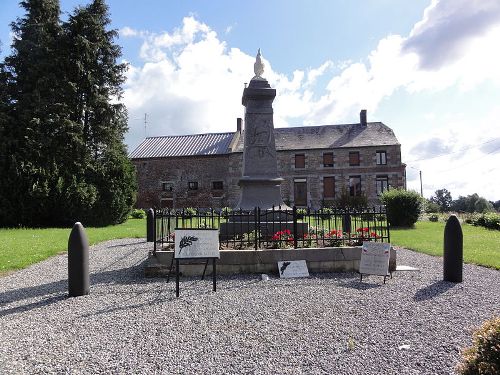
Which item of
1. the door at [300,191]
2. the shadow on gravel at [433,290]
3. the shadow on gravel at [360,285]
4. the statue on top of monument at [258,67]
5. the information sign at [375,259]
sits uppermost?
the statue on top of monument at [258,67]

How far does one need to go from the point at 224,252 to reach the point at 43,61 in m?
20.5

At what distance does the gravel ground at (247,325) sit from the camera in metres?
3.31

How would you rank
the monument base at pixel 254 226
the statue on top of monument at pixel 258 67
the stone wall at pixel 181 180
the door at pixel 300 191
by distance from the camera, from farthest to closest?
the stone wall at pixel 181 180 < the door at pixel 300 191 < the statue on top of monument at pixel 258 67 < the monument base at pixel 254 226

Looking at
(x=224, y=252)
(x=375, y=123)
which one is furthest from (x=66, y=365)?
(x=375, y=123)

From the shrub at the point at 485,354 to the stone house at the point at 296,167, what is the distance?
115ft

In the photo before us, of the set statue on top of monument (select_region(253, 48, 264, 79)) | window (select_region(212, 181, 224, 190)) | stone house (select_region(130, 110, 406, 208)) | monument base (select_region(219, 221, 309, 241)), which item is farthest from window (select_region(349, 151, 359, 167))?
monument base (select_region(219, 221, 309, 241))

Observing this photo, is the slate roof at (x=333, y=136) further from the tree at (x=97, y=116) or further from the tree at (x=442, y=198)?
the tree at (x=442, y=198)

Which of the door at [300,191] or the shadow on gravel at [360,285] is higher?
the door at [300,191]

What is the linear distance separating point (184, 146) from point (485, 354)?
137 feet

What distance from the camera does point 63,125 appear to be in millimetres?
21344

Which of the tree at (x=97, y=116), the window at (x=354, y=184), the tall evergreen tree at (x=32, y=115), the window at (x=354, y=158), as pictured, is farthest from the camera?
the window at (x=354, y=184)

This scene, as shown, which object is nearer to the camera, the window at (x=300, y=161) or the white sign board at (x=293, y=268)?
the white sign board at (x=293, y=268)

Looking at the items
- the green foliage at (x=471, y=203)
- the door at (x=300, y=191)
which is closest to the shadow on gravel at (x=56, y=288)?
the door at (x=300, y=191)

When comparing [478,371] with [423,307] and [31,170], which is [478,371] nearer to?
[423,307]
